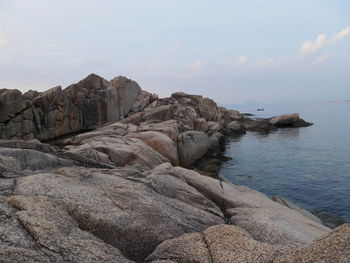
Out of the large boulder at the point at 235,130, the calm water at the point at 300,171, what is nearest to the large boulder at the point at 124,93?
the calm water at the point at 300,171

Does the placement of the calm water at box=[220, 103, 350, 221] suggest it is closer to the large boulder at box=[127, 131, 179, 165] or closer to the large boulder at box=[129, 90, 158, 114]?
the large boulder at box=[127, 131, 179, 165]

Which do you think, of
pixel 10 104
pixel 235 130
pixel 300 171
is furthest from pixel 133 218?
pixel 235 130

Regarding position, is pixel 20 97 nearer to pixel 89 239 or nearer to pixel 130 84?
pixel 130 84

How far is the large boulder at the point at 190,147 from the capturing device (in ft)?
97.8

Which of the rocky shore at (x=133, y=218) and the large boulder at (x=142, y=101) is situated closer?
the rocky shore at (x=133, y=218)

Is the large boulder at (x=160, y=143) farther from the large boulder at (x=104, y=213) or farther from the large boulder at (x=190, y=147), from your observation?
the large boulder at (x=104, y=213)

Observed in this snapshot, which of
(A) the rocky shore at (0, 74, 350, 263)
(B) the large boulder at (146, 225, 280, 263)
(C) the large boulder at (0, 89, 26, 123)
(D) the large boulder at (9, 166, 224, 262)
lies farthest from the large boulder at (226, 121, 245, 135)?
(B) the large boulder at (146, 225, 280, 263)

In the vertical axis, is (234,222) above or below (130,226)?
below

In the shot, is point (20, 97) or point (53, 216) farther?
point (20, 97)

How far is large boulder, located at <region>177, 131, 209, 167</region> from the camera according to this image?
97.8 feet

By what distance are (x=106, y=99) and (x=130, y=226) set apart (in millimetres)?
41835

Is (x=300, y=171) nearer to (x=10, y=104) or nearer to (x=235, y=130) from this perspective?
(x=10, y=104)

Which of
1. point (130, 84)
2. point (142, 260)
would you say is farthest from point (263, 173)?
point (130, 84)

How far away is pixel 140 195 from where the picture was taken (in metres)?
9.32
